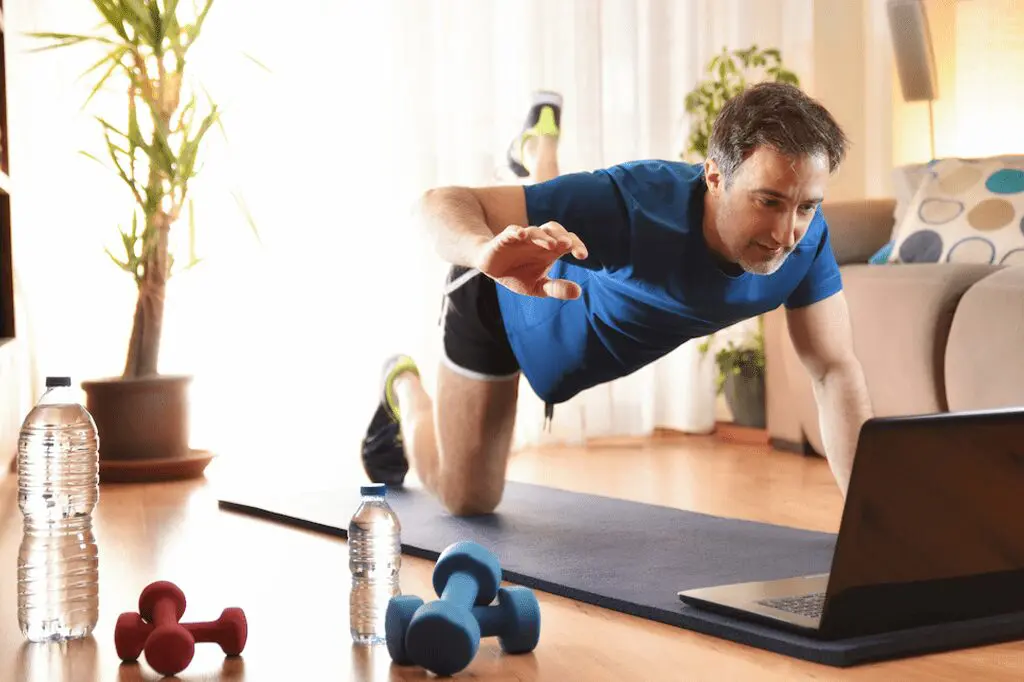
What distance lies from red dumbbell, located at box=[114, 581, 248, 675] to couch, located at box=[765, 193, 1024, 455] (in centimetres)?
175

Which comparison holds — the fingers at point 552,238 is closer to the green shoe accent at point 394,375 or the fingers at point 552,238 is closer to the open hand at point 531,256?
the open hand at point 531,256

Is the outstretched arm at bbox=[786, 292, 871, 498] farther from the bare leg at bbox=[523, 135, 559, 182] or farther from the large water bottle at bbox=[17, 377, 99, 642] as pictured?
the large water bottle at bbox=[17, 377, 99, 642]

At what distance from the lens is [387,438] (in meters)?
3.04

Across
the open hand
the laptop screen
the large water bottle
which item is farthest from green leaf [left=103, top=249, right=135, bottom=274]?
the laptop screen

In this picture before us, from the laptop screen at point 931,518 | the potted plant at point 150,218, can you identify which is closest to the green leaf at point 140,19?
the potted plant at point 150,218

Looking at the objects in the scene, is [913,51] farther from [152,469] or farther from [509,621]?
[509,621]

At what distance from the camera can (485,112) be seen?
414 cm

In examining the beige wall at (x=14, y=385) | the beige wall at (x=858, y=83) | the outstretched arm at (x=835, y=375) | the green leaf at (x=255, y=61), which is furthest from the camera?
the beige wall at (x=858, y=83)

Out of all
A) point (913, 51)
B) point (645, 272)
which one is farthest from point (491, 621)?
point (913, 51)

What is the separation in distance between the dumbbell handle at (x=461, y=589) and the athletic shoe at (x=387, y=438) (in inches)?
54.9

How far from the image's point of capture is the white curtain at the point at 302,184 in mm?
3736

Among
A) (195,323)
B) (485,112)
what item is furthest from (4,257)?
(485,112)

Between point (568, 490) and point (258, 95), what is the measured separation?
5.40 ft

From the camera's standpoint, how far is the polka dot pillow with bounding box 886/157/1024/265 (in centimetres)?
313
